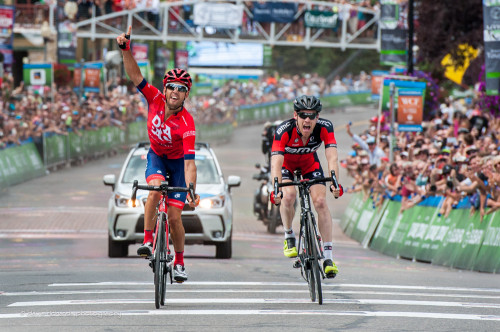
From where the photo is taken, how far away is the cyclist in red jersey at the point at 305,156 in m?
12.1

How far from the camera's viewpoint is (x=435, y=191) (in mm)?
19969

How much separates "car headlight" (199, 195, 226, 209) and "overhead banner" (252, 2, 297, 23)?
45.7 metres

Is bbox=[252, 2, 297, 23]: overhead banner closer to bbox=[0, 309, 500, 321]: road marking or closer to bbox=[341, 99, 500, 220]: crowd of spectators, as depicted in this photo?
bbox=[341, 99, 500, 220]: crowd of spectators

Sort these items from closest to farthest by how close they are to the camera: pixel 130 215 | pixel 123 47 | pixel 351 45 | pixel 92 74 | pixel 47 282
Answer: pixel 123 47 → pixel 47 282 → pixel 130 215 → pixel 92 74 → pixel 351 45

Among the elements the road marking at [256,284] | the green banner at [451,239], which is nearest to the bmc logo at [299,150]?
the road marking at [256,284]

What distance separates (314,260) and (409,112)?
50.0ft

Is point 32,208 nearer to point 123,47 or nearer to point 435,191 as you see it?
point 435,191

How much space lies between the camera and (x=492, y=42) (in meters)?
20.8

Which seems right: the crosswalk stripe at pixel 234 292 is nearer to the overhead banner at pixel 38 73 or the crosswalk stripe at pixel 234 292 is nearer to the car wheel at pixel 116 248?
the car wheel at pixel 116 248

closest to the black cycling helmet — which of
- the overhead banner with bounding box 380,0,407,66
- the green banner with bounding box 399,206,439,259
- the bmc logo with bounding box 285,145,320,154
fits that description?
the bmc logo with bounding box 285,145,320,154

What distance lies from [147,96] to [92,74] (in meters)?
39.4

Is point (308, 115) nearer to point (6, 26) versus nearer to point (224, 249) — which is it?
point (224, 249)

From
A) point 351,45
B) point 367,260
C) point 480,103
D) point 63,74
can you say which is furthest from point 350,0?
point 367,260

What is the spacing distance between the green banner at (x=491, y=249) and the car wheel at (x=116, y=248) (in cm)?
531
